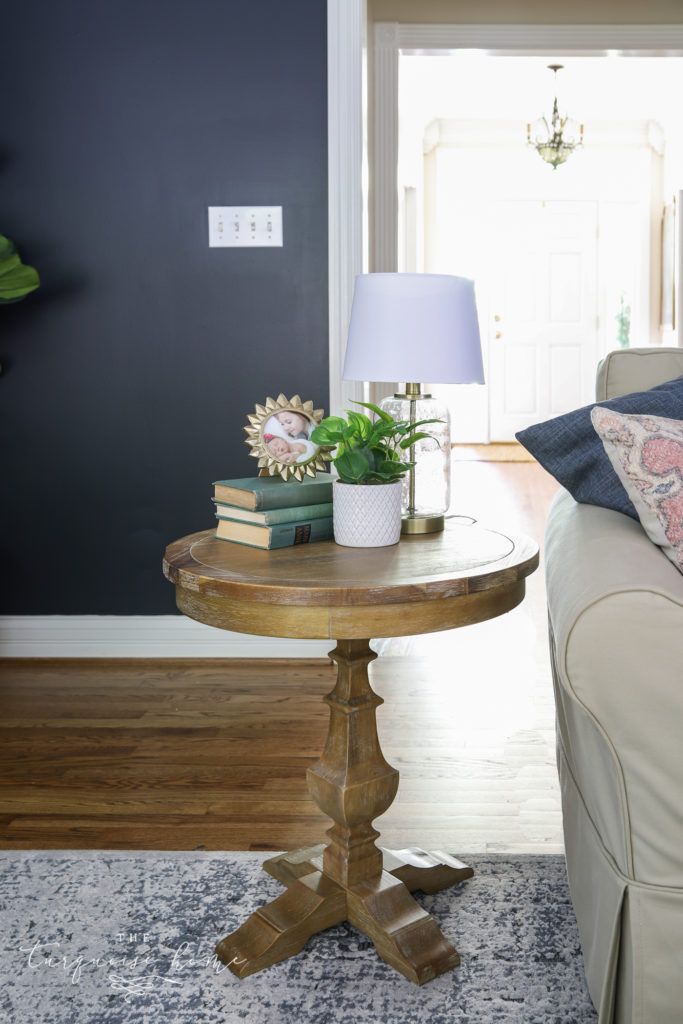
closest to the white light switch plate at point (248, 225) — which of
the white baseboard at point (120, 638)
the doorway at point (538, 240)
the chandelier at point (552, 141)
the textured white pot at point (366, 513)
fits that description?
the white baseboard at point (120, 638)

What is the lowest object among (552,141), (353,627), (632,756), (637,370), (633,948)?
(633,948)

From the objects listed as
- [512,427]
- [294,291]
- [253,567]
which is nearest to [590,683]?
[253,567]

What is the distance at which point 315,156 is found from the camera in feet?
9.96

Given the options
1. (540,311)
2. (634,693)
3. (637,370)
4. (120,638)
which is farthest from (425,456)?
(540,311)

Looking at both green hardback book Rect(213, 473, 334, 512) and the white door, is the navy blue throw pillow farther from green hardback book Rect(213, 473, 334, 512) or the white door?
the white door

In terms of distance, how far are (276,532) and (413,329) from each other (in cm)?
40

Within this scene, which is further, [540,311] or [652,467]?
[540,311]

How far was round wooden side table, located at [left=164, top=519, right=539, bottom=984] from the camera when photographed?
4.65 feet

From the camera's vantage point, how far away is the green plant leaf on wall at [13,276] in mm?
2863

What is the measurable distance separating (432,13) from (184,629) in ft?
10.8

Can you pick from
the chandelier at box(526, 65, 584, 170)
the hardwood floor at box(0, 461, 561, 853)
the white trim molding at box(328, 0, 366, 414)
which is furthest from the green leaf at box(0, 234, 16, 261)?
the chandelier at box(526, 65, 584, 170)

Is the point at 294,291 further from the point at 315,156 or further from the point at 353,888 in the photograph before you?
the point at 353,888

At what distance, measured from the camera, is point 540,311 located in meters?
9.10

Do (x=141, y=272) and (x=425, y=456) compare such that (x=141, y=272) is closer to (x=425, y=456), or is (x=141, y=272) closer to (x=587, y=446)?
(x=425, y=456)
